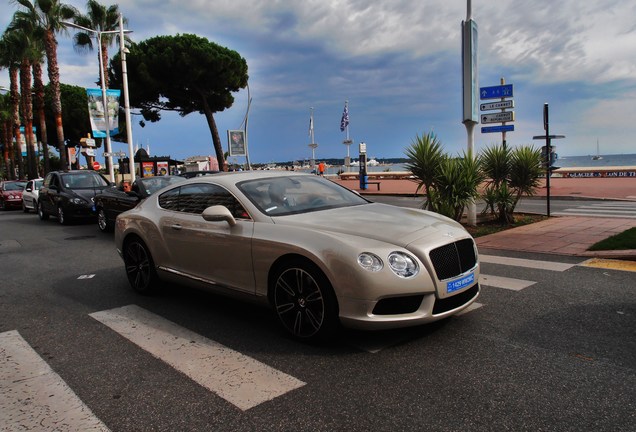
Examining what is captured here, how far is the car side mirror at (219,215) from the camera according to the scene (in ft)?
14.7

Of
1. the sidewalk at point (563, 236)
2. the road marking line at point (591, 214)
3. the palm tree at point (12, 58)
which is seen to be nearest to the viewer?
the sidewalk at point (563, 236)

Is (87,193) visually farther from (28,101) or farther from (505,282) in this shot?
(28,101)

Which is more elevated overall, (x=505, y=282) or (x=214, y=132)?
(x=214, y=132)

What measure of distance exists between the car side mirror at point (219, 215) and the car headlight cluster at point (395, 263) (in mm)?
1468

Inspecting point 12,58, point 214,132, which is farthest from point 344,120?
point 12,58

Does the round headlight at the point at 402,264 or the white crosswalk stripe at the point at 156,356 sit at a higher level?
the round headlight at the point at 402,264

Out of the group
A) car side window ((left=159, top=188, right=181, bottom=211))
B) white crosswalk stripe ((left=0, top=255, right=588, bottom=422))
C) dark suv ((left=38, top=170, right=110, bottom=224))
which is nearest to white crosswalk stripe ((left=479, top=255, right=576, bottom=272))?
white crosswalk stripe ((left=0, top=255, right=588, bottom=422))

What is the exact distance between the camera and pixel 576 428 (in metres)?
2.69

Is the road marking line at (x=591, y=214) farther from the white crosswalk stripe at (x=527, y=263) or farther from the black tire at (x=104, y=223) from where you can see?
the black tire at (x=104, y=223)

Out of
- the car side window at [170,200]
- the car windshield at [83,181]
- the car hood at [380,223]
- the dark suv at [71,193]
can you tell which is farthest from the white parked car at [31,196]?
the car hood at [380,223]

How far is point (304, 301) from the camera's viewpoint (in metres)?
4.01

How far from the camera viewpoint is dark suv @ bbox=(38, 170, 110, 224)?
1445cm

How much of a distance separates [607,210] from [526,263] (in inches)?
328

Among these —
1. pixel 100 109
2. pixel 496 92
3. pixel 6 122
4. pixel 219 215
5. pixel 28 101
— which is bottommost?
pixel 219 215
